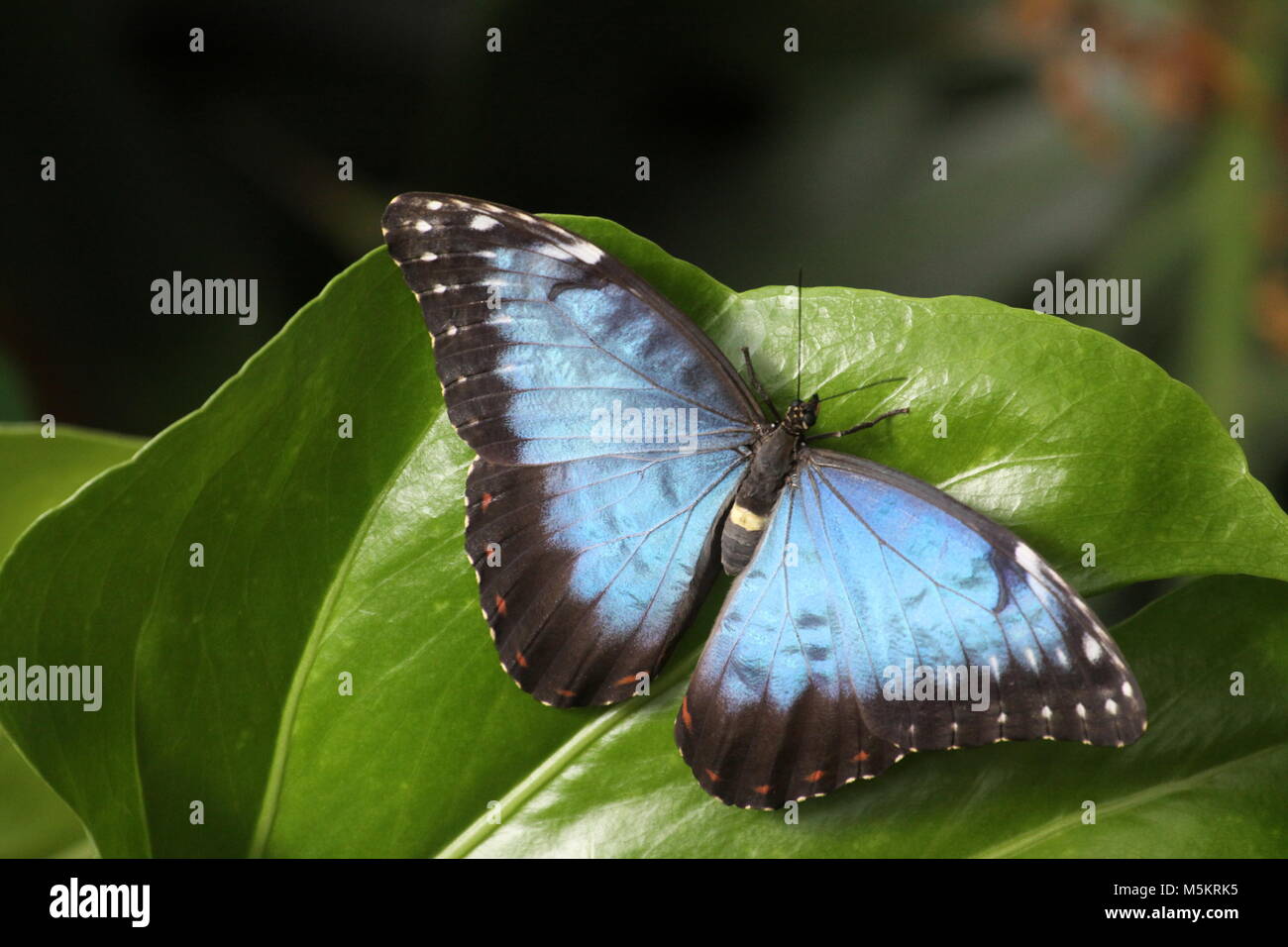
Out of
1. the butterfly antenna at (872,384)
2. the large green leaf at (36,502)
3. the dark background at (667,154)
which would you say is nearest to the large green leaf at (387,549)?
the butterfly antenna at (872,384)

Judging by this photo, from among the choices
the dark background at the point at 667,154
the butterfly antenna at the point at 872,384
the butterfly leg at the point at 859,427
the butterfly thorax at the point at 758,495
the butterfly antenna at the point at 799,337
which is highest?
the dark background at the point at 667,154

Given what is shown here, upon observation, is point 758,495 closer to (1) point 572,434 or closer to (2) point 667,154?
(1) point 572,434

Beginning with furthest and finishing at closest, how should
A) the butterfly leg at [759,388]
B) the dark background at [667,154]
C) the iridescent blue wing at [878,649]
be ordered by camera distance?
1. the dark background at [667,154]
2. the butterfly leg at [759,388]
3. the iridescent blue wing at [878,649]

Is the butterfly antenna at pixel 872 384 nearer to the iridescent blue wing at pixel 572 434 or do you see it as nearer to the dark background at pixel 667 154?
the iridescent blue wing at pixel 572 434

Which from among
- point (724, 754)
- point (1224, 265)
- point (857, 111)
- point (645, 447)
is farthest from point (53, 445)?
point (1224, 265)

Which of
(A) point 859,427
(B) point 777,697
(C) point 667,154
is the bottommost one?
(B) point 777,697

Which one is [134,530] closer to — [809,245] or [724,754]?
[724,754]

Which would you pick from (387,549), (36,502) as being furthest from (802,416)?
(36,502)
